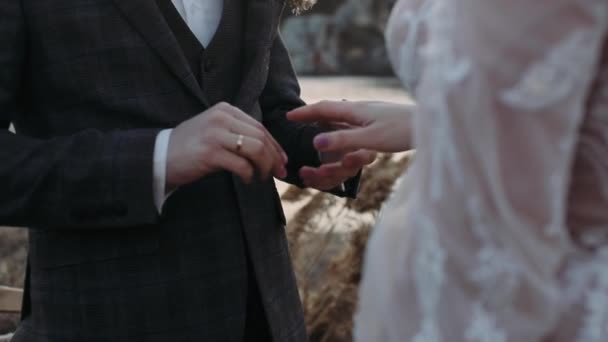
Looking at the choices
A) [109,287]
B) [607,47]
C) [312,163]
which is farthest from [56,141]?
[607,47]

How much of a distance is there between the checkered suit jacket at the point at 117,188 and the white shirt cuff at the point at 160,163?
12mm

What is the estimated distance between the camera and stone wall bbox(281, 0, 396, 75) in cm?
1448

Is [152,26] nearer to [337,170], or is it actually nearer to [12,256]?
[337,170]

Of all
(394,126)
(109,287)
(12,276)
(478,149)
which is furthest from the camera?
(12,276)

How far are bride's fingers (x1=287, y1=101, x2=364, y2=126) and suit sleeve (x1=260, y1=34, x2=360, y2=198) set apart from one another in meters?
0.17

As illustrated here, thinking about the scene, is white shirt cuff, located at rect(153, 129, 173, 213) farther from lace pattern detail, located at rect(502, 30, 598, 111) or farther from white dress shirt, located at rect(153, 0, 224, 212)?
lace pattern detail, located at rect(502, 30, 598, 111)

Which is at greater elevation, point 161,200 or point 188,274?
point 161,200

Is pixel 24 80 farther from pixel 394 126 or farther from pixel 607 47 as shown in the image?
pixel 607 47

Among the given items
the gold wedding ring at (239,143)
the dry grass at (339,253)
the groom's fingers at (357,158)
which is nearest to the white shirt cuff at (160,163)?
the gold wedding ring at (239,143)

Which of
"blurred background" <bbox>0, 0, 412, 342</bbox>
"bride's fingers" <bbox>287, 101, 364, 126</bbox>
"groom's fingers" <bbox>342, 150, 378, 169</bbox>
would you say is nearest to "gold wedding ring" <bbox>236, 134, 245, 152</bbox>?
"bride's fingers" <bbox>287, 101, 364, 126</bbox>

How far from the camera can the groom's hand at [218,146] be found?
64.7 inches

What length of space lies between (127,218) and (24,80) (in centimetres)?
32

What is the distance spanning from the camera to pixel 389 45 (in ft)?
4.59

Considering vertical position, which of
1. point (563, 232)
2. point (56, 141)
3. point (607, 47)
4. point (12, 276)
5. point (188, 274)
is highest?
point (607, 47)
